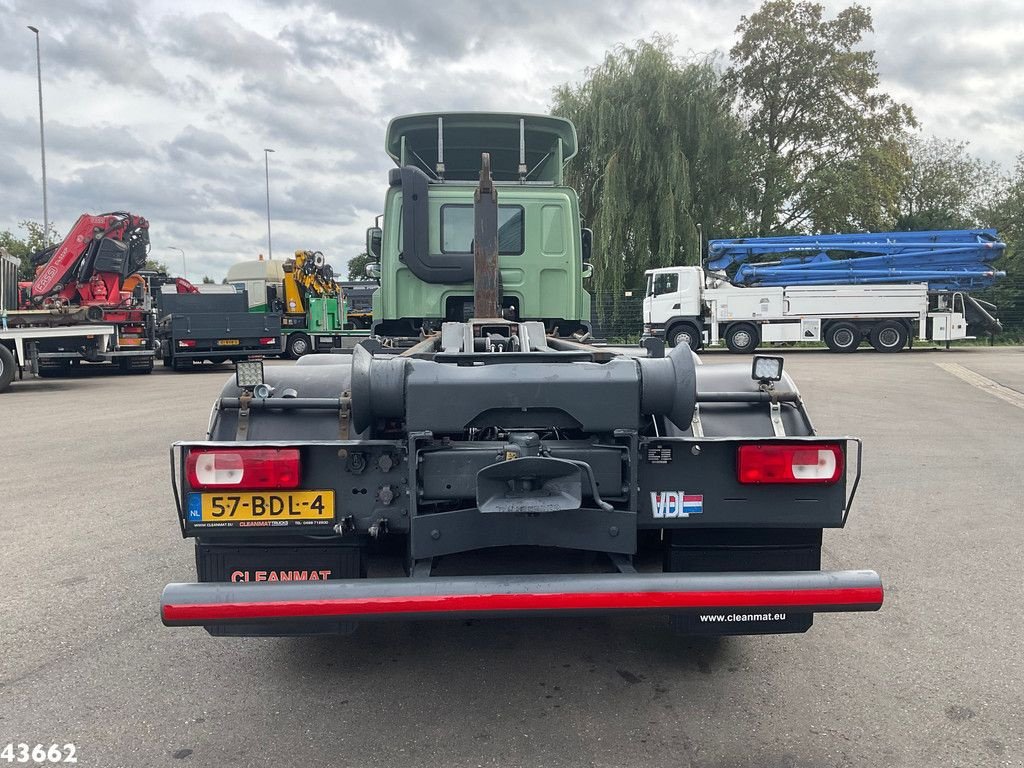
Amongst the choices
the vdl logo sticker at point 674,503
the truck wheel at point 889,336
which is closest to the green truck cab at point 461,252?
the vdl logo sticker at point 674,503

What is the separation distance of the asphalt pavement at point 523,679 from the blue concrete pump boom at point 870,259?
19626 mm

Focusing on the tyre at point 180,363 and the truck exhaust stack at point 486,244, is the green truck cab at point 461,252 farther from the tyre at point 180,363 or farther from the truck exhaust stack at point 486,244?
the tyre at point 180,363

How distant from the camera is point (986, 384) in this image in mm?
13828

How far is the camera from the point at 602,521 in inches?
103

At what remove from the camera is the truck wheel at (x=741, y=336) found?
23.5 m

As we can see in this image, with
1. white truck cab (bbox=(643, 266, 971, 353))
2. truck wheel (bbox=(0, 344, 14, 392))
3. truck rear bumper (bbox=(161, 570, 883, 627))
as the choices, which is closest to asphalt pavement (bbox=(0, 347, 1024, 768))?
truck rear bumper (bbox=(161, 570, 883, 627))

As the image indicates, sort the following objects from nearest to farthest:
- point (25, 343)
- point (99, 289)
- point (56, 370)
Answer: point (25, 343)
point (99, 289)
point (56, 370)

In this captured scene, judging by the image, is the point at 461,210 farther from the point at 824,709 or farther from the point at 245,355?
the point at 245,355

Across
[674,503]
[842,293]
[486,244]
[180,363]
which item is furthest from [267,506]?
[842,293]

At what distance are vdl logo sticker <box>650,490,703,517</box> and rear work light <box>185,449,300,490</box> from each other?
1.26m

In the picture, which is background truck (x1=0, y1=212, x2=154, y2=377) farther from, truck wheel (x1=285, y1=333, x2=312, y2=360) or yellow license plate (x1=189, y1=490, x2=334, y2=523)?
yellow license plate (x1=189, y1=490, x2=334, y2=523)

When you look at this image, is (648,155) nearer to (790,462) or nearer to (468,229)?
(468,229)

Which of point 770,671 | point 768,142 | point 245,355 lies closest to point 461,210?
point 770,671

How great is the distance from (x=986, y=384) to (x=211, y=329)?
1766cm
